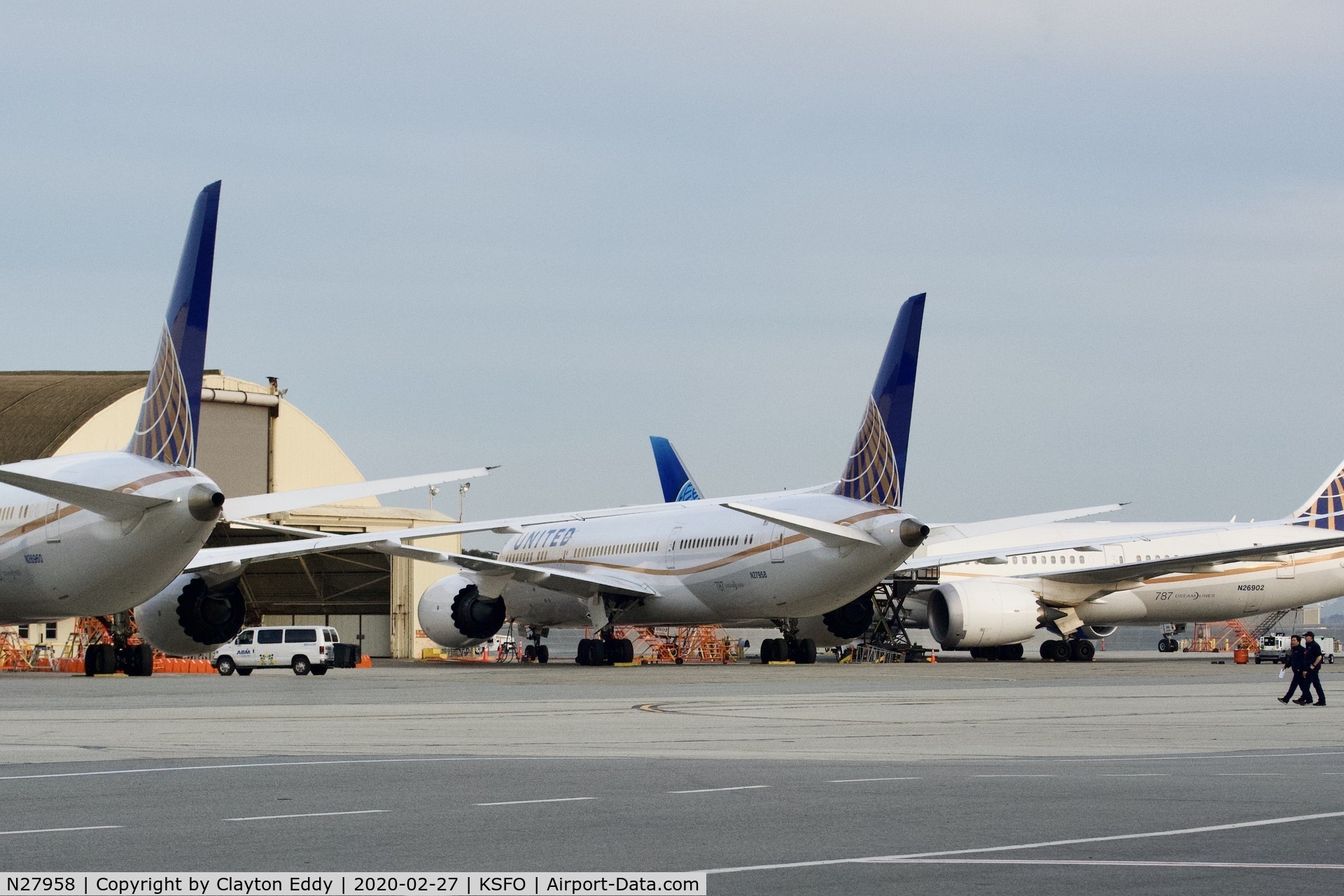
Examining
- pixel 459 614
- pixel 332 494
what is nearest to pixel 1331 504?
pixel 459 614

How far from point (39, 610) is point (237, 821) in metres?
22.8

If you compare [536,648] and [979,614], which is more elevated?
[979,614]

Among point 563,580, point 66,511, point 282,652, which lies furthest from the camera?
point 563,580

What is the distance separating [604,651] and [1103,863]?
1416 inches

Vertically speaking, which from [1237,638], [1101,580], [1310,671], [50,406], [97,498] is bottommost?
[1310,671]

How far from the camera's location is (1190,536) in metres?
49.4

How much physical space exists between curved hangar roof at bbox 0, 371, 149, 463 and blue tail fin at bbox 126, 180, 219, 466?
27.8 m

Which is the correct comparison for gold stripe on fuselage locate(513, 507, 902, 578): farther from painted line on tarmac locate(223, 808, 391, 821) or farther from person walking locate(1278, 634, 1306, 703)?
painted line on tarmac locate(223, 808, 391, 821)

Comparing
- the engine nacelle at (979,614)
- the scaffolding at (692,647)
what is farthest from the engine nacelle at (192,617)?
the scaffolding at (692,647)

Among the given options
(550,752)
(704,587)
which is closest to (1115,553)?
(704,587)

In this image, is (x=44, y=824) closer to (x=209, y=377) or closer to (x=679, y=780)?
(x=679, y=780)

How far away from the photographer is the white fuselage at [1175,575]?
48.8 meters

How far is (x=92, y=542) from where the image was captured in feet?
90.2

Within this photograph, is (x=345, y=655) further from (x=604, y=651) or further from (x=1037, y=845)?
(x=1037, y=845)
